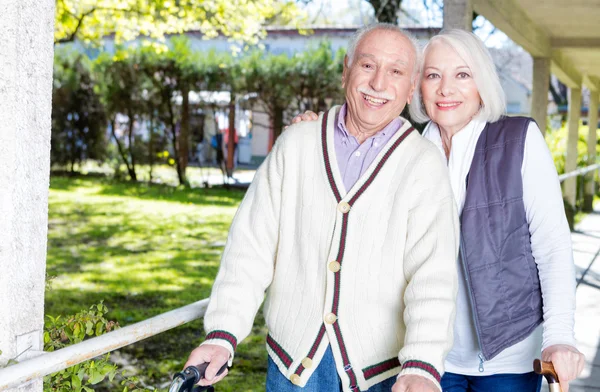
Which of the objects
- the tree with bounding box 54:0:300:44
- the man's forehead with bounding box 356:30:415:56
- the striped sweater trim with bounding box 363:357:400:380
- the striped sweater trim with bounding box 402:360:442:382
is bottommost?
the striped sweater trim with bounding box 363:357:400:380

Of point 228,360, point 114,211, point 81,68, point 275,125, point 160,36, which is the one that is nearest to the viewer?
point 228,360

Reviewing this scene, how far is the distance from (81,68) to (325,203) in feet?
55.1

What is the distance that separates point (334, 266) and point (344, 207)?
0.15 m

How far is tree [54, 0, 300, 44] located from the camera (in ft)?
41.9

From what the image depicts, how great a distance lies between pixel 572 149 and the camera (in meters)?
12.8

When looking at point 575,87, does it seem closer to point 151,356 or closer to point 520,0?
point 520,0

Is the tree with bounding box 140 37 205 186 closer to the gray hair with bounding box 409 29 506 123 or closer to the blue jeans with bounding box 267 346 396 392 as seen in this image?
the gray hair with bounding box 409 29 506 123

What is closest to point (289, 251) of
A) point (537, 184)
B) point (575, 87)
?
point (537, 184)

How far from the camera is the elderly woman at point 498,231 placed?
2184 mm

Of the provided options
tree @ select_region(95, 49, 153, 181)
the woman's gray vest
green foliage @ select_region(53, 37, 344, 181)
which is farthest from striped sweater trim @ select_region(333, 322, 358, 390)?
tree @ select_region(95, 49, 153, 181)

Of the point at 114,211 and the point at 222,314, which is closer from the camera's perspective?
the point at 222,314

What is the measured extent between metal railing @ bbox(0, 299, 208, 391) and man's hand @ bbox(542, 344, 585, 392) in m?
0.99

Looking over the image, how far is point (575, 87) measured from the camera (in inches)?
523

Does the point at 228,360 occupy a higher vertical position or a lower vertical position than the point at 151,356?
higher
